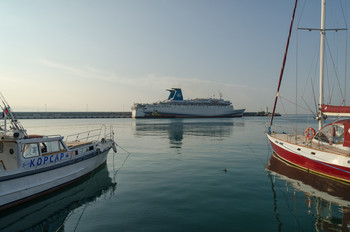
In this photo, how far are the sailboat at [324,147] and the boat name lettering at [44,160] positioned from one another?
604 inches

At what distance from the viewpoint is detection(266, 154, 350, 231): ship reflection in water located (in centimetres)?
795

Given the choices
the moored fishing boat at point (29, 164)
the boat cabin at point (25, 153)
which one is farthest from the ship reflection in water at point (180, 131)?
the boat cabin at point (25, 153)

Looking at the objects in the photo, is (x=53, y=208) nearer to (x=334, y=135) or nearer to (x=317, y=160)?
(x=317, y=160)

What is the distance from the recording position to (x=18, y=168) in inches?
380

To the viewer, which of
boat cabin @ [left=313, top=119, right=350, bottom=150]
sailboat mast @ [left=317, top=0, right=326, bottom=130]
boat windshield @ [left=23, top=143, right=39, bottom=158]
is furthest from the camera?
sailboat mast @ [left=317, top=0, right=326, bottom=130]

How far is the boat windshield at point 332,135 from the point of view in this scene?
14.7m

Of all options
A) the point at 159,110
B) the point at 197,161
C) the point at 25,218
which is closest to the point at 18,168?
the point at 25,218

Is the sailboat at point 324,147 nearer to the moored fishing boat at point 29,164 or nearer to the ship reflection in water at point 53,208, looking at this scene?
the ship reflection in water at point 53,208

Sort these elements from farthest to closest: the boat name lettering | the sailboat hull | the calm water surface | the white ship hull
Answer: the white ship hull, the sailboat hull, the boat name lettering, the calm water surface

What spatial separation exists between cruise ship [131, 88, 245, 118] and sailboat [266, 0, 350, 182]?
10333 cm

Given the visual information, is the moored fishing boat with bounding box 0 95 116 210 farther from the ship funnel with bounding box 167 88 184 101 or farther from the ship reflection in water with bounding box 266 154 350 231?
the ship funnel with bounding box 167 88 184 101

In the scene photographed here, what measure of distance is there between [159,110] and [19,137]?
361ft

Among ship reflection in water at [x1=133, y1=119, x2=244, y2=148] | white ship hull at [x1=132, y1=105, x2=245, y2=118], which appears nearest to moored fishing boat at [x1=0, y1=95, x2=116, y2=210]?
ship reflection in water at [x1=133, y1=119, x2=244, y2=148]

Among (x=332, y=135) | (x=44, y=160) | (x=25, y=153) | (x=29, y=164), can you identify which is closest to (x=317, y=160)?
(x=332, y=135)
